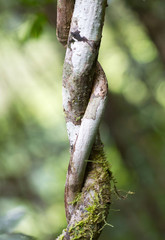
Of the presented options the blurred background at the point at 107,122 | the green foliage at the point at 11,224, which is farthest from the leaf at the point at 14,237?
the blurred background at the point at 107,122

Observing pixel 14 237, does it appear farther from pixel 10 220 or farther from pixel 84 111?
pixel 84 111

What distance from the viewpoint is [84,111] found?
888mm

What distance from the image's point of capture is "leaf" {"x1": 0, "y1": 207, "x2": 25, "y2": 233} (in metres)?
0.95

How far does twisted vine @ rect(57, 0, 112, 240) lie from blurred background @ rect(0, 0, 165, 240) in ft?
3.98

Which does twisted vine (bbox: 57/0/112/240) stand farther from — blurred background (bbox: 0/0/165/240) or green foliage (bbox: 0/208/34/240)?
blurred background (bbox: 0/0/165/240)

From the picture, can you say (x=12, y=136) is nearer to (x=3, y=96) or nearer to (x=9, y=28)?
(x=3, y=96)

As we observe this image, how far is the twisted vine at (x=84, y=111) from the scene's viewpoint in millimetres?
833

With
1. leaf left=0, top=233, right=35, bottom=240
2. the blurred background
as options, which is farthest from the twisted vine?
the blurred background

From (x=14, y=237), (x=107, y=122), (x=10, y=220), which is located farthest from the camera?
(x=107, y=122)

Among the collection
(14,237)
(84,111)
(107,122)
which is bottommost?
(14,237)

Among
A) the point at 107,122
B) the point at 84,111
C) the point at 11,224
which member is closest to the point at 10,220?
the point at 11,224

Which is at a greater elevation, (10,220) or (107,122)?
(107,122)

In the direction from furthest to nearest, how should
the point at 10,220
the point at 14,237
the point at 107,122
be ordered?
the point at 107,122 → the point at 10,220 → the point at 14,237

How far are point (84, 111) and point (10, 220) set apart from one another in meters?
0.35
